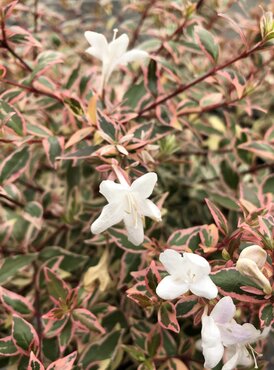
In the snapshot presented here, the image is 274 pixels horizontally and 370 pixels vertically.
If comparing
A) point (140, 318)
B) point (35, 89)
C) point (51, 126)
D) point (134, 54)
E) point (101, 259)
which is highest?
point (134, 54)

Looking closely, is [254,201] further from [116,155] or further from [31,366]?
[31,366]

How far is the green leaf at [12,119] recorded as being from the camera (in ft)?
2.57

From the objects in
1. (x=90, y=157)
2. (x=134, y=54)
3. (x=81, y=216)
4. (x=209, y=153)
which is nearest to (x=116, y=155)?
(x=90, y=157)

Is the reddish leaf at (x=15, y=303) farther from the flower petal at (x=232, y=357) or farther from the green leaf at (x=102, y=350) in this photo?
the flower petal at (x=232, y=357)

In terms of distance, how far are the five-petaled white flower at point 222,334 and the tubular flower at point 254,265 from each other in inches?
1.5

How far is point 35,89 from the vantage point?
890mm

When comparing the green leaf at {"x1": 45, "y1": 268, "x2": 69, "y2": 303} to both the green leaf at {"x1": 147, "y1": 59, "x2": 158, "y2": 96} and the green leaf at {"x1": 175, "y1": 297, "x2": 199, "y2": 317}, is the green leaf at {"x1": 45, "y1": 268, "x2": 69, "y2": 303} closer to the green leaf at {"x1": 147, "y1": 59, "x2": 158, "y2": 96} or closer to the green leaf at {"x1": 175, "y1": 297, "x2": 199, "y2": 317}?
the green leaf at {"x1": 175, "y1": 297, "x2": 199, "y2": 317}

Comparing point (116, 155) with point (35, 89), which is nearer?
point (116, 155)

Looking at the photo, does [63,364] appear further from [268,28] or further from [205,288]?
[268,28]

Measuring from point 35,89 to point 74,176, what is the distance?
0.66 ft

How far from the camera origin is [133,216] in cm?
65

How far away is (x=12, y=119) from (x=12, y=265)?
0.85 feet

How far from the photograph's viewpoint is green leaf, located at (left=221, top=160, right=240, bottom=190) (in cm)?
106

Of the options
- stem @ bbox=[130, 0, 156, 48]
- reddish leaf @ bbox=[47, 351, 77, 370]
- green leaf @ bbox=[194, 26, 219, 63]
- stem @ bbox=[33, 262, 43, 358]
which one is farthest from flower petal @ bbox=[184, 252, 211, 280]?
stem @ bbox=[130, 0, 156, 48]
